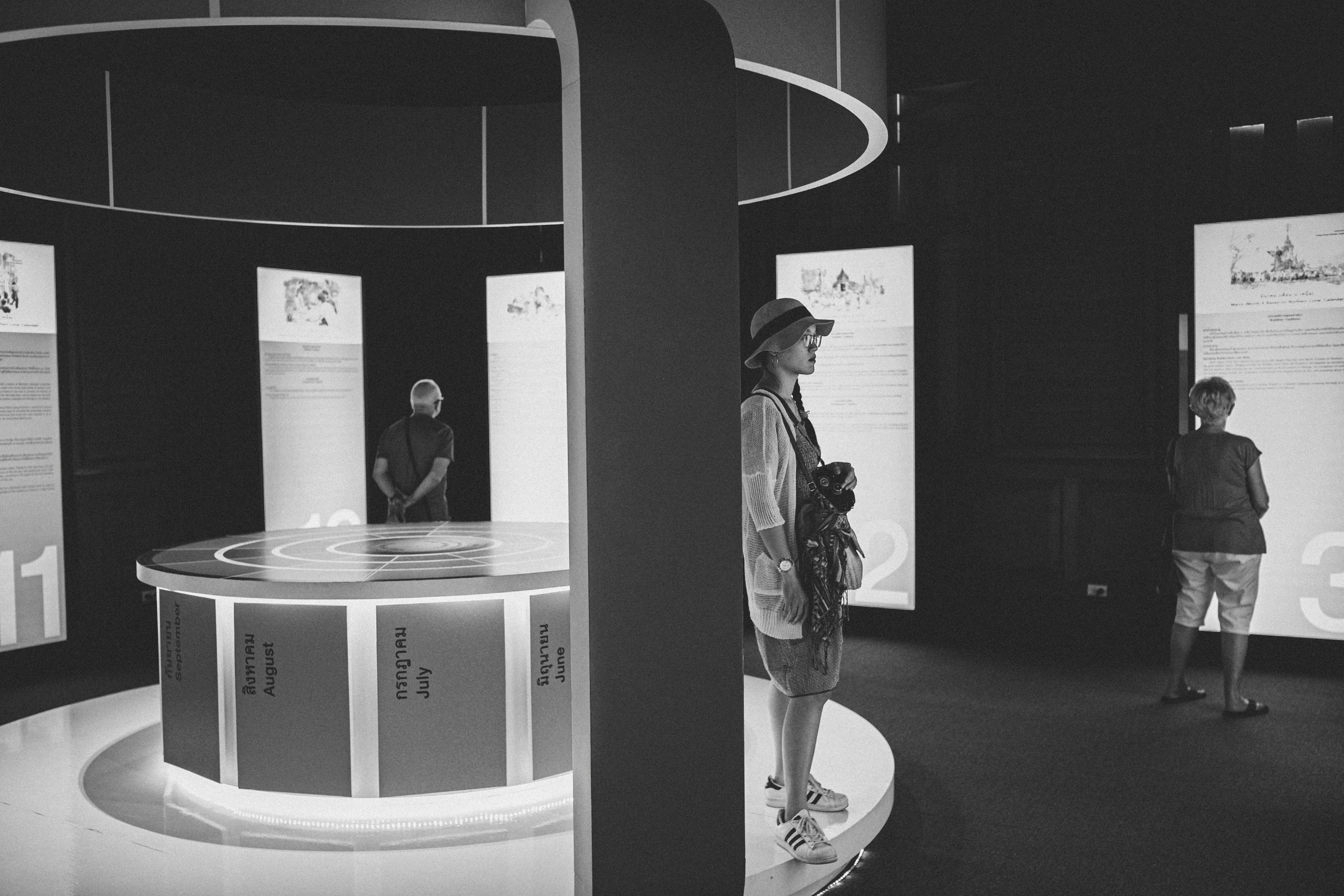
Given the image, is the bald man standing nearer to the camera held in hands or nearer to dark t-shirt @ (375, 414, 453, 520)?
dark t-shirt @ (375, 414, 453, 520)

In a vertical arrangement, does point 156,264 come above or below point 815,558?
above

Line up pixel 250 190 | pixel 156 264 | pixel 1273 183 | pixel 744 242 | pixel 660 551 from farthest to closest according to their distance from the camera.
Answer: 1. pixel 744 242
2. pixel 156 264
3. pixel 1273 183
4. pixel 250 190
5. pixel 660 551

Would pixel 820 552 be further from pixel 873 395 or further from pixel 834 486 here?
pixel 873 395

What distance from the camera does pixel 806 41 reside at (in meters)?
2.97

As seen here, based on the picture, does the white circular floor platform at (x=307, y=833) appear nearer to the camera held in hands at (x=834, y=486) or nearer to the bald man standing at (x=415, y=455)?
the camera held in hands at (x=834, y=486)

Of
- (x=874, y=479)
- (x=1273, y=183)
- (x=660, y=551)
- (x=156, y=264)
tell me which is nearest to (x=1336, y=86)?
(x=1273, y=183)

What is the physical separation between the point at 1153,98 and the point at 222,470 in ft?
20.2

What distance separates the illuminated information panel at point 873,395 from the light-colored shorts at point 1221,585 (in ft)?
6.43

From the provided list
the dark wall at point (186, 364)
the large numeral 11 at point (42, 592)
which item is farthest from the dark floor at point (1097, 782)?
the large numeral 11 at point (42, 592)

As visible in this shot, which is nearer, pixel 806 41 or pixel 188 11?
pixel 188 11

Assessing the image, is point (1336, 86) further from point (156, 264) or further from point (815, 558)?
point (156, 264)

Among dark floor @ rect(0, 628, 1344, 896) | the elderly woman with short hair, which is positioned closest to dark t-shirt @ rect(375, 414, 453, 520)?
dark floor @ rect(0, 628, 1344, 896)

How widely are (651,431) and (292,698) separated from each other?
1970 mm

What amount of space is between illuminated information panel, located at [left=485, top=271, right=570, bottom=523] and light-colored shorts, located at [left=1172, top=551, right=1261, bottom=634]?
168 inches
